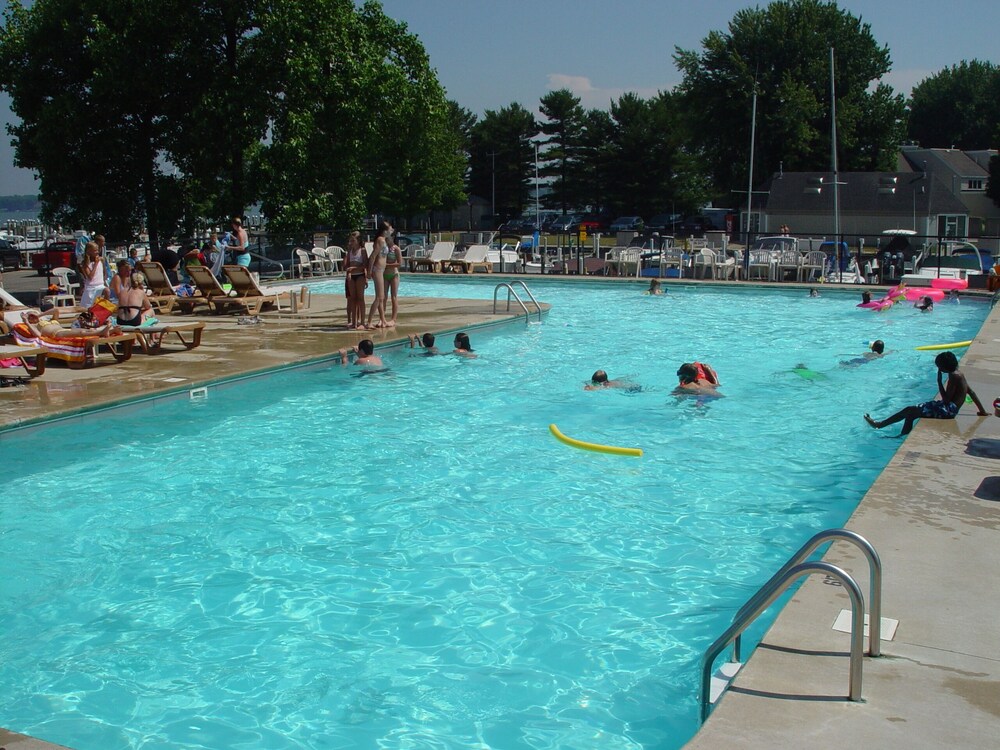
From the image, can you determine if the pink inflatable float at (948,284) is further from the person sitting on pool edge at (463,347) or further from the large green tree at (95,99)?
the large green tree at (95,99)

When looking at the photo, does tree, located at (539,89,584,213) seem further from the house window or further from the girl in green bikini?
the girl in green bikini

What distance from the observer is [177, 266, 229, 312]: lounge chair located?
15.8m

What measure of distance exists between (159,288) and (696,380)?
10.4m

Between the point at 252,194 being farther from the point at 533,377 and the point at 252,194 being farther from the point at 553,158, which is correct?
the point at 553,158

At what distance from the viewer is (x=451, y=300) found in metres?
19.1

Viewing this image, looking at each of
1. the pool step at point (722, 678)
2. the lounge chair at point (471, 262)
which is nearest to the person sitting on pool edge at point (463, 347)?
the pool step at point (722, 678)

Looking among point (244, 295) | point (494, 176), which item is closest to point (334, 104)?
point (244, 295)

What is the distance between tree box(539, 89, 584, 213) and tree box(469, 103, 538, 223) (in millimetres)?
1747

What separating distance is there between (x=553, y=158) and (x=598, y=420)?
64.2 m

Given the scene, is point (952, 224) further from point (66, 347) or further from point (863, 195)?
point (66, 347)

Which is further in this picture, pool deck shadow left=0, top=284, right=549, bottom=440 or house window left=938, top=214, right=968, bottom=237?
house window left=938, top=214, right=968, bottom=237

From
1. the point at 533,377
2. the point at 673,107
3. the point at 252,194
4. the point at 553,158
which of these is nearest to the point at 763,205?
the point at 673,107

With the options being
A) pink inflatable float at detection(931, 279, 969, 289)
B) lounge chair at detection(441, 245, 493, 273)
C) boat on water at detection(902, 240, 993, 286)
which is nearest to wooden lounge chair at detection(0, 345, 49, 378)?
lounge chair at detection(441, 245, 493, 273)

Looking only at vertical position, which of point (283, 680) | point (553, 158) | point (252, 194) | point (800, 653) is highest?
point (553, 158)
